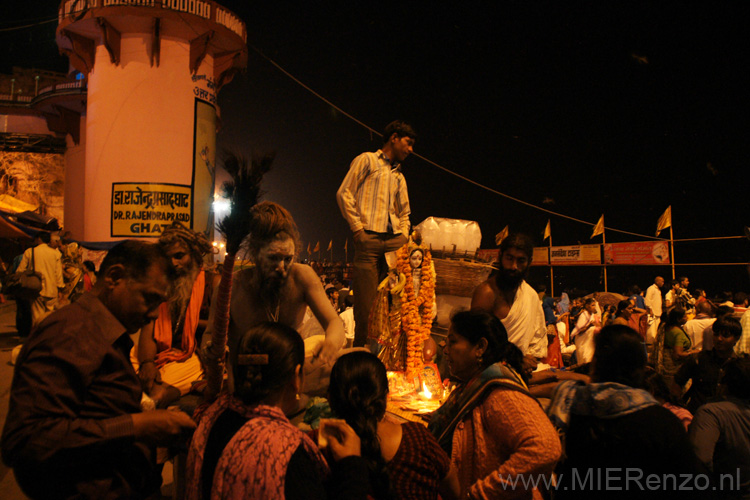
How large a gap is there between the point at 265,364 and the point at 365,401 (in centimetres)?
42

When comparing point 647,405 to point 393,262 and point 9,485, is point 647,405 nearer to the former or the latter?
point 393,262

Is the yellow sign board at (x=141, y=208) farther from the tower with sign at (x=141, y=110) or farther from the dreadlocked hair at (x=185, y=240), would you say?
the dreadlocked hair at (x=185, y=240)

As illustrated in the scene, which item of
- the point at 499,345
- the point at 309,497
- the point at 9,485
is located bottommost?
the point at 9,485

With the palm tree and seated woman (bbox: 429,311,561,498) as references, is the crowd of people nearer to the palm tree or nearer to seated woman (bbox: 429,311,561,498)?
seated woman (bbox: 429,311,561,498)

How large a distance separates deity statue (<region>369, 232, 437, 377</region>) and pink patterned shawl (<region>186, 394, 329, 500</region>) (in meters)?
3.62

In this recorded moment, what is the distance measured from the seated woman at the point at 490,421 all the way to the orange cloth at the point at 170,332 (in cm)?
215

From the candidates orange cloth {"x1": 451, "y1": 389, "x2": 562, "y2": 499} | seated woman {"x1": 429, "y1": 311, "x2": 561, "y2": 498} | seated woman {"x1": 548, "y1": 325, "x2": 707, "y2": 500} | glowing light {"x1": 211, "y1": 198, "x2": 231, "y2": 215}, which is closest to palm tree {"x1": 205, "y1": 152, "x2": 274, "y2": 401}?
glowing light {"x1": 211, "y1": 198, "x2": 231, "y2": 215}

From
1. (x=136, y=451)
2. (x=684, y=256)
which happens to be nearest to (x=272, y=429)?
(x=136, y=451)

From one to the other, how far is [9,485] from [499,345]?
387cm

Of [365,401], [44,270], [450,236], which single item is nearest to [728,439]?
[365,401]

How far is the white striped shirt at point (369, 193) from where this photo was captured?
16.1ft

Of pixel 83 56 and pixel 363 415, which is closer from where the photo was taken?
pixel 363 415

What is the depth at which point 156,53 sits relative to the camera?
12.6 m

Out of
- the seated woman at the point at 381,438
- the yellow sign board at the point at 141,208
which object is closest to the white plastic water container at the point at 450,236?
the seated woman at the point at 381,438
